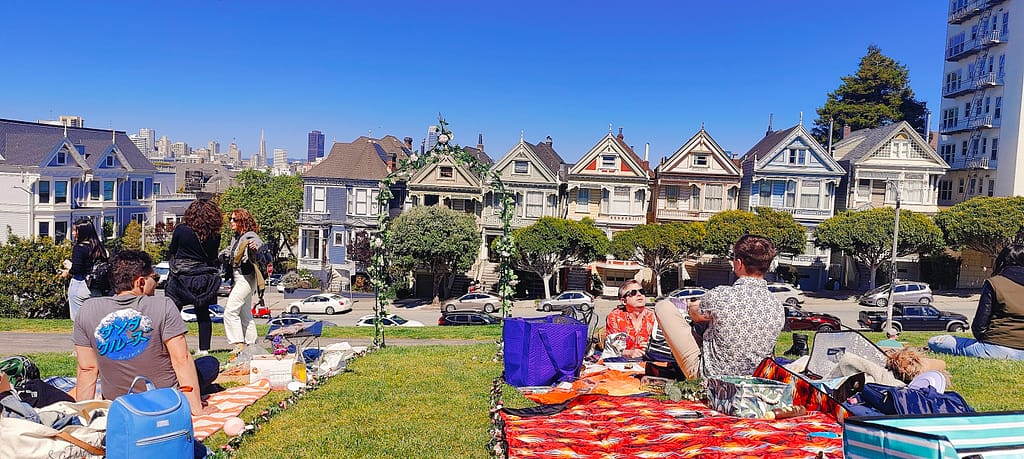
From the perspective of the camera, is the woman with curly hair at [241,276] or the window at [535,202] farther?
the window at [535,202]

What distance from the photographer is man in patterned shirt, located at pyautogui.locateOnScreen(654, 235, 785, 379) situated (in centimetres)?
791

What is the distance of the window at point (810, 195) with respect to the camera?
46.1 meters

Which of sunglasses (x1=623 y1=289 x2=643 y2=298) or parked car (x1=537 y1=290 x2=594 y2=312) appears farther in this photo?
parked car (x1=537 y1=290 x2=594 y2=312)

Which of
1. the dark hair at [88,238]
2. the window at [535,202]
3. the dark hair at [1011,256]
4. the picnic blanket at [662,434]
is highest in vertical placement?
the window at [535,202]

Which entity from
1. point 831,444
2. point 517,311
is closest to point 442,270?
point 517,311

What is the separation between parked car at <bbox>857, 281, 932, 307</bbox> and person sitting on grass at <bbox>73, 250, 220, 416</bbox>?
40.2 meters

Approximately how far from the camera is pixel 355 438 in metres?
→ 7.02

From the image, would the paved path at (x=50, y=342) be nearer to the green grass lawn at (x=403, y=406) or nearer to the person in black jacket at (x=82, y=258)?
the person in black jacket at (x=82, y=258)

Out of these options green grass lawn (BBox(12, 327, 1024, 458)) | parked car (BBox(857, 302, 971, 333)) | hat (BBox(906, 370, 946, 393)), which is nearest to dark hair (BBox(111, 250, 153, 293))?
green grass lawn (BBox(12, 327, 1024, 458))

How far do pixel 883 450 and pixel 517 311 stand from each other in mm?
36729

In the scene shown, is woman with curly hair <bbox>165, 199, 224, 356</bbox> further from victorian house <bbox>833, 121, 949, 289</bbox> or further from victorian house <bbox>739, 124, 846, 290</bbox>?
victorian house <bbox>833, 121, 949, 289</bbox>

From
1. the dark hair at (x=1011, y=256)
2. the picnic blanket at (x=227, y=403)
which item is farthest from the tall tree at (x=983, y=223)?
the picnic blanket at (x=227, y=403)

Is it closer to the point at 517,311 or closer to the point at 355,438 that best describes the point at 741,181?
the point at 517,311

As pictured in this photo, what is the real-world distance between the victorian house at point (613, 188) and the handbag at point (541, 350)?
3825cm
